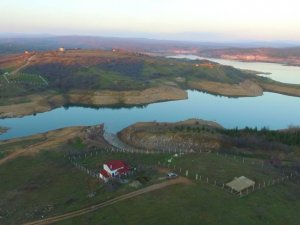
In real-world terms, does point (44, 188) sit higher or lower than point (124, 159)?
lower

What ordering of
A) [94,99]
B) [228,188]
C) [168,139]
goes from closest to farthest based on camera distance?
[228,188]
[168,139]
[94,99]

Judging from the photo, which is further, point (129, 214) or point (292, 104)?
point (292, 104)

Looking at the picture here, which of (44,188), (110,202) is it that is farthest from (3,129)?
(110,202)

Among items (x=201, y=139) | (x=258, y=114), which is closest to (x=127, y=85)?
(x=258, y=114)

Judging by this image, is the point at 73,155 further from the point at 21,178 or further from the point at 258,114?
the point at 258,114

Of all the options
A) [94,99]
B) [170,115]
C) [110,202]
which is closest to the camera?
[110,202]

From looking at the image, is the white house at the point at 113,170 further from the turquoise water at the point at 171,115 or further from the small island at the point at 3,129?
the small island at the point at 3,129

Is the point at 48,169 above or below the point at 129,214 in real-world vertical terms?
below

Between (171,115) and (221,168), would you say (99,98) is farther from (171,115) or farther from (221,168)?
(221,168)

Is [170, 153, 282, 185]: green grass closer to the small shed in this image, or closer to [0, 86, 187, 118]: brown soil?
the small shed
